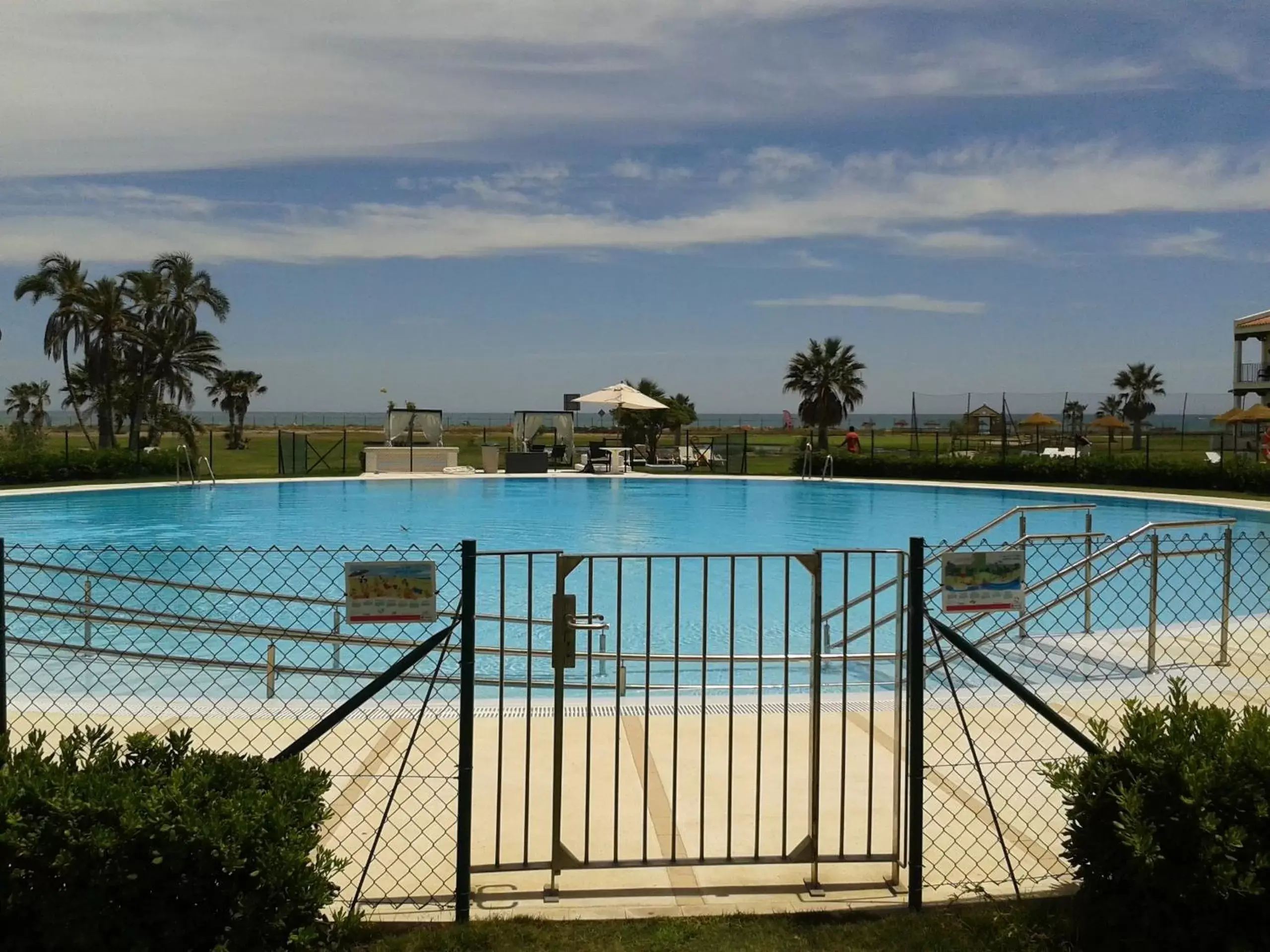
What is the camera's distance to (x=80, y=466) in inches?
1114

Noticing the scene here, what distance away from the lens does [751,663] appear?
9.80 metres

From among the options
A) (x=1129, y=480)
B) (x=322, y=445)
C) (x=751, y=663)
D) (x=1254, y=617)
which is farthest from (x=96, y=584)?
(x=322, y=445)

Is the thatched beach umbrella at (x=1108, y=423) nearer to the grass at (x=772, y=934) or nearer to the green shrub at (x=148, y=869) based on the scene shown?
the grass at (x=772, y=934)

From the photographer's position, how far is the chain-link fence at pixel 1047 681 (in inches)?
185

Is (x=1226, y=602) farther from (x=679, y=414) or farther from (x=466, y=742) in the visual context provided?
(x=679, y=414)

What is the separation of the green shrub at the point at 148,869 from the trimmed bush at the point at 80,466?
92.4ft

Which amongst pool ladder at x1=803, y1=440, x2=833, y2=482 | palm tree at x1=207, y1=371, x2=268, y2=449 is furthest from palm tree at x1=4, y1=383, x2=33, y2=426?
pool ladder at x1=803, y1=440, x2=833, y2=482

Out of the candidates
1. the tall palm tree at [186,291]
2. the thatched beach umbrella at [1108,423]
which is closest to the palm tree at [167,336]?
the tall palm tree at [186,291]

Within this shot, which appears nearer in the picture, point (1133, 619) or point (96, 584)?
point (1133, 619)

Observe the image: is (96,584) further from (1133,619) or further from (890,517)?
(890,517)

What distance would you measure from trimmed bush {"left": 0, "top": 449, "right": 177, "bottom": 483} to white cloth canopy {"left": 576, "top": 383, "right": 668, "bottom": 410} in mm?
12672

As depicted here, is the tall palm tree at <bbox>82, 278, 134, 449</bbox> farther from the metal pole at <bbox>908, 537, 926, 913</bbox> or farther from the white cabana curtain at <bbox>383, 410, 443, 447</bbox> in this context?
the metal pole at <bbox>908, 537, 926, 913</bbox>

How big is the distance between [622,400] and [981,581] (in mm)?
30151

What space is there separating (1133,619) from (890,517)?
38.3ft
